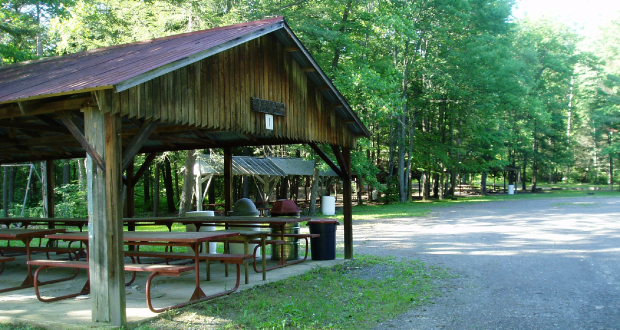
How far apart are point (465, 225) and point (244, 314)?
43.7ft

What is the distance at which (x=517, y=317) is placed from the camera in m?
5.77

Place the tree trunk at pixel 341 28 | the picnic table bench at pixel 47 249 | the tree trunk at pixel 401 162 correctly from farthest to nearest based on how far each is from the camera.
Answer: the tree trunk at pixel 401 162
the tree trunk at pixel 341 28
the picnic table bench at pixel 47 249

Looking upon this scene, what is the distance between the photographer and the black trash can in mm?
9852

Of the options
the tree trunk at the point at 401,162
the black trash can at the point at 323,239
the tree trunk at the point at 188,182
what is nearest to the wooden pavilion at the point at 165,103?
the black trash can at the point at 323,239

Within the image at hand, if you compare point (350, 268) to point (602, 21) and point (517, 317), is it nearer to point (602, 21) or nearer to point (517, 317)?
point (517, 317)

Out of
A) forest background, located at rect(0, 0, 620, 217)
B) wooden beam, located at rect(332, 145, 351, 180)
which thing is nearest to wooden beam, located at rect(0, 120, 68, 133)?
wooden beam, located at rect(332, 145, 351, 180)

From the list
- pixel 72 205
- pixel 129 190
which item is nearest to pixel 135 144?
pixel 129 190

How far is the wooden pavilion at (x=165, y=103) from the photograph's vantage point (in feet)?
17.5

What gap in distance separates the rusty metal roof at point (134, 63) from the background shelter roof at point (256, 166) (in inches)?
547

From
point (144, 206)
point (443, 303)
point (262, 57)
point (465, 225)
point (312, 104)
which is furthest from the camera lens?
point (144, 206)

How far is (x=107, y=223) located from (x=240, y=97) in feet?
9.55

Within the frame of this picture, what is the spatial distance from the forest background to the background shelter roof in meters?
0.87

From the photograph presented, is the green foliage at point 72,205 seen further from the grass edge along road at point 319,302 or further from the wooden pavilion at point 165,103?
the grass edge along road at point 319,302

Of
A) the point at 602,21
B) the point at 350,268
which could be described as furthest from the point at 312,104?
the point at 602,21
